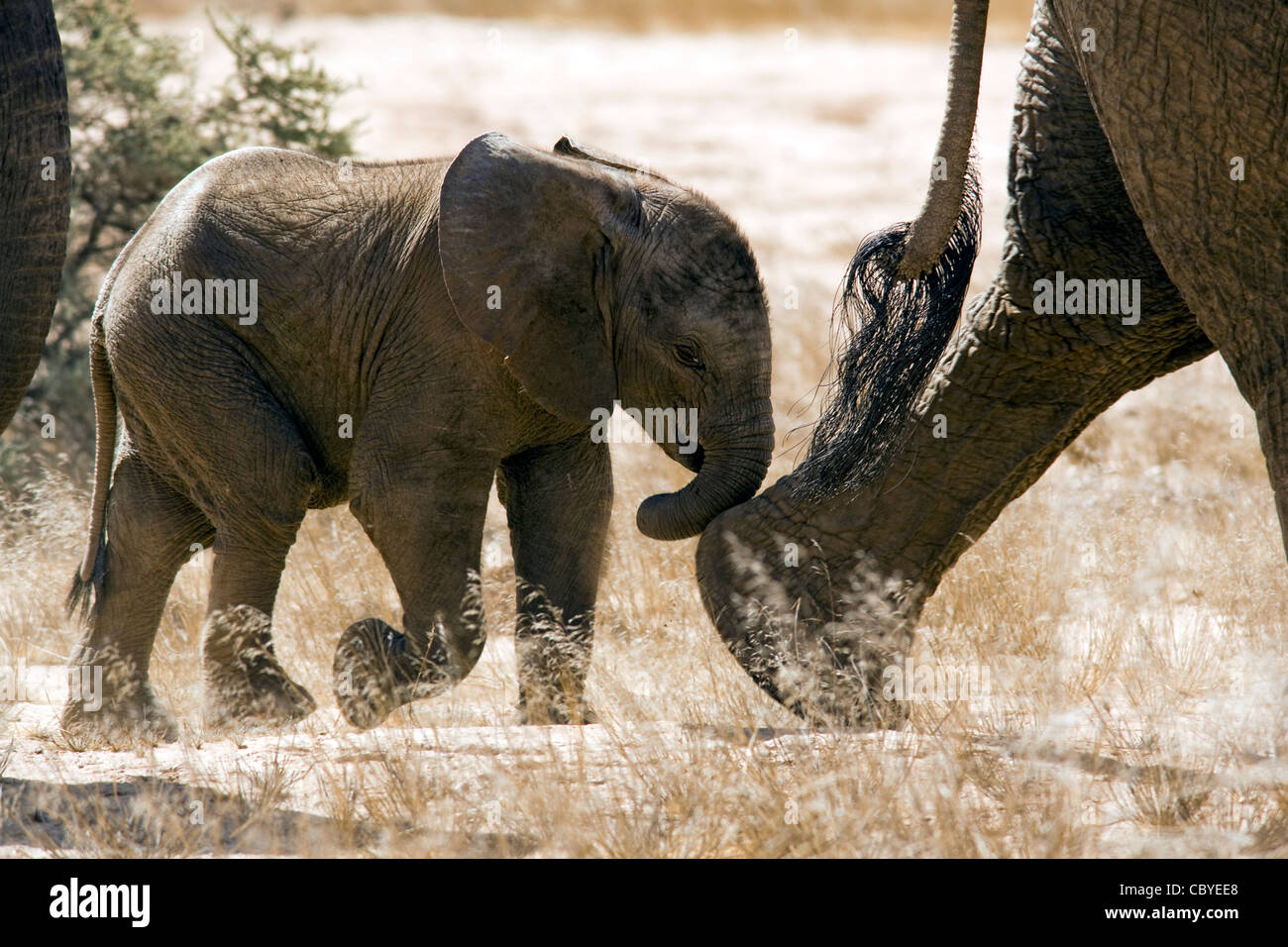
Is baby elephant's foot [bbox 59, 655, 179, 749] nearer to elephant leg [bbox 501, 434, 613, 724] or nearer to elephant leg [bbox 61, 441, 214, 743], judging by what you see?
elephant leg [bbox 61, 441, 214, 743]

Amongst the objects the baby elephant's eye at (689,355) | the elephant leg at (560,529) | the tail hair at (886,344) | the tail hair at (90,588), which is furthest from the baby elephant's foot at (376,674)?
the tail hair at (886,344)

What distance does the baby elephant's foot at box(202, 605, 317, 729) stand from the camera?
216 inches

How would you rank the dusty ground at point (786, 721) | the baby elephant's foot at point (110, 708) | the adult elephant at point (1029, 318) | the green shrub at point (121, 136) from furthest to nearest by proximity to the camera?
1. the green shrub at point (121, 136)
2. the baby elephant's foot at point (110, 708)
3. the dusty ground at point (786, 721)
4. the adult elephant at point (1029, 318)

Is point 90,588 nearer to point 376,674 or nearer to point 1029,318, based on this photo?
point 376,674

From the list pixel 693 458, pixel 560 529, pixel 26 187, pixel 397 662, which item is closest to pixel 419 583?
pixel 397 662

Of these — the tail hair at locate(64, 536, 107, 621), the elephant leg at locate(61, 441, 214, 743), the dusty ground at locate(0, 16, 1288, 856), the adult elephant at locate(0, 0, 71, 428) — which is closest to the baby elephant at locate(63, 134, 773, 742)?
the elephant leg at locate(61, 441, 214, 743)

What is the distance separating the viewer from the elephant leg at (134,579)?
579 centimetres

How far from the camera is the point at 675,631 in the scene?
626 cm

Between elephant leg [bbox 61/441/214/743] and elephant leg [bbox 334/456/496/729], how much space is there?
3.08 ft

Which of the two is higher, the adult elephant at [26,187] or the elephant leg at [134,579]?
the adult elephant at [26,187]

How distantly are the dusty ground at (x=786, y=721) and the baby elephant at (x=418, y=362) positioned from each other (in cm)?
34

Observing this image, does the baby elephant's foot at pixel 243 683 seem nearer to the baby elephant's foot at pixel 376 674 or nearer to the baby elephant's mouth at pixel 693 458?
the baby elephant's foot at pixel 376 674

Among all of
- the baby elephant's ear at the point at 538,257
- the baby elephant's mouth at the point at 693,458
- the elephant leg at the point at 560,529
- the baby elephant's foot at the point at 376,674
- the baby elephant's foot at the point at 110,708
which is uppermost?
the baby elephant's ear at the point at 538,257

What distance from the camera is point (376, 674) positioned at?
205 inches
